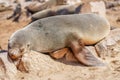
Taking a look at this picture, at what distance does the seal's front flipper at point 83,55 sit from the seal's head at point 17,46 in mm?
740

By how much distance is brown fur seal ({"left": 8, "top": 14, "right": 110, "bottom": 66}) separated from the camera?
454 centimetres

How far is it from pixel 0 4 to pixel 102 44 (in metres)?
9.65

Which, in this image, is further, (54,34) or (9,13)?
(9,13)

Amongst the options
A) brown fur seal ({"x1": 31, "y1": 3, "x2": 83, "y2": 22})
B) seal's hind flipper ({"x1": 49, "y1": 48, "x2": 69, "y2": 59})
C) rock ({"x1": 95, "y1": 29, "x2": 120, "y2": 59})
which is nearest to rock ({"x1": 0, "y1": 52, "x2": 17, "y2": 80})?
seal's hind flipper ({"x1": 49, "y1": 48, "x2": 69, "y2": 59})

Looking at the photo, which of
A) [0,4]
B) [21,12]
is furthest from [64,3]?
[0,4]

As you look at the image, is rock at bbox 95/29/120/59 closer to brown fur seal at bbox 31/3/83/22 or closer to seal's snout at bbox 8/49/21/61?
seal's snout at bbox 8/49/21/61

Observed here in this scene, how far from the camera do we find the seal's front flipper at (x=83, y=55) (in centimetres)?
464

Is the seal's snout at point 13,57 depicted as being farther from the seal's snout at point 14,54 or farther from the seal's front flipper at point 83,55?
the seal's front flipper at point 83,55

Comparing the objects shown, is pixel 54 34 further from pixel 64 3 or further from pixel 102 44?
pixel 64 3

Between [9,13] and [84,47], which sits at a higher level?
[84,47]

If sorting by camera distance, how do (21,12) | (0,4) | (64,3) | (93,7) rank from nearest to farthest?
1. (93,7)
2. (64,3)
3. (21,12)
4. (0,4)

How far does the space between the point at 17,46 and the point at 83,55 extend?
104 centimetres

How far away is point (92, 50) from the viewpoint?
5047mm

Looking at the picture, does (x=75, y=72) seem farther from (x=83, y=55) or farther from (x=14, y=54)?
(x=14, y=54)
